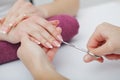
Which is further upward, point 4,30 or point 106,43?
point 106,43

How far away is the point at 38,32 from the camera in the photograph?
737 mm

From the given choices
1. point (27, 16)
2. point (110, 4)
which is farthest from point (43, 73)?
point (110, 4)

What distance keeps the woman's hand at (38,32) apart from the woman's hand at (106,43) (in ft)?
0.36

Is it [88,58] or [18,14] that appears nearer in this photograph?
[88,58]

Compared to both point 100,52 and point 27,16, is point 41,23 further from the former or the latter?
point 100,52

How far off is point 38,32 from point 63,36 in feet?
0.31

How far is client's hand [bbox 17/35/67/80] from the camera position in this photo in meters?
0.60

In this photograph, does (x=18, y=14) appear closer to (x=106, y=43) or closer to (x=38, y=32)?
(x=38, y=32)

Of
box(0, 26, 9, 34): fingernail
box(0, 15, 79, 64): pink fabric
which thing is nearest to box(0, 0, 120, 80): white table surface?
box(0, 15, 79, 64): pink fabric

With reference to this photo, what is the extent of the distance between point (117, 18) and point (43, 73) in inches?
18.9

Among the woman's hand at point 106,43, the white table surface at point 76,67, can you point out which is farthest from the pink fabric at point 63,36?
the woman's hand at point 106,43

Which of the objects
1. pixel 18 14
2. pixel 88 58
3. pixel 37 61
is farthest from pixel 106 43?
pixel 18 14

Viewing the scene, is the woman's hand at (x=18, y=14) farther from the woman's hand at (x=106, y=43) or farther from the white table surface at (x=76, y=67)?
the woman's hand at (x=106, y=43)

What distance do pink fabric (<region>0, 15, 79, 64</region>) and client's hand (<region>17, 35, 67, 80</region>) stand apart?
62 millimetres
